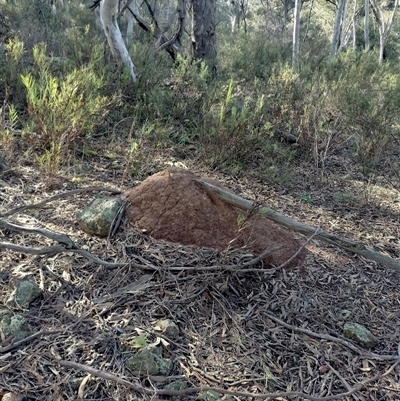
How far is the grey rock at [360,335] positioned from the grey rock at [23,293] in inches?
64.9

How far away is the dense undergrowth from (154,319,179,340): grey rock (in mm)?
1543

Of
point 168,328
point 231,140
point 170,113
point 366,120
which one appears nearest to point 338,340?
point 168,328

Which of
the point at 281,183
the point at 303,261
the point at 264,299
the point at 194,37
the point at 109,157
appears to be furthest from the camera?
the point at 194,37

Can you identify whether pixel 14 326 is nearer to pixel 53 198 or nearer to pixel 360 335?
pixel 53 198

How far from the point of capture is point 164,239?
263cm

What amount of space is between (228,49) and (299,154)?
23.5 ft

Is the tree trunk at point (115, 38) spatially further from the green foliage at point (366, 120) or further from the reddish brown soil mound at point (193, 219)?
the reddish brown soil mound at point (193, 219)

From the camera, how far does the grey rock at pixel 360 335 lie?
2318 mm

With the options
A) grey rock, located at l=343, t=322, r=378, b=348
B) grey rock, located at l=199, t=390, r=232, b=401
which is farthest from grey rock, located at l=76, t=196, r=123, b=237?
grey rock, located at l=343, t=322, r=378, b=348

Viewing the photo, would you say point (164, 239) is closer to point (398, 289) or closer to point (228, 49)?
point (398, 289)

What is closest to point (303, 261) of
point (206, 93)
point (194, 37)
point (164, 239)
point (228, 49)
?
point (164, 239)

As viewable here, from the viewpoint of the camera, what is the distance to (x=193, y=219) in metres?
2.68

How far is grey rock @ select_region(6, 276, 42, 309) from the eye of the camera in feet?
6.98

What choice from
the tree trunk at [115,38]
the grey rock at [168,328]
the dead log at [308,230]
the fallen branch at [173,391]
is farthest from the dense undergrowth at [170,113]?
the fallen branch at [173,391]
